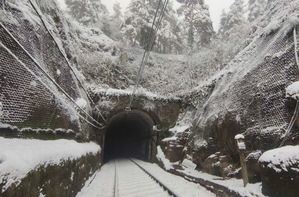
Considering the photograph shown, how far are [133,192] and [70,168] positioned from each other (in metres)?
2.49

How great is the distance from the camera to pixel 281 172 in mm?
4809

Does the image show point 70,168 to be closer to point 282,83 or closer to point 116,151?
point 282,83

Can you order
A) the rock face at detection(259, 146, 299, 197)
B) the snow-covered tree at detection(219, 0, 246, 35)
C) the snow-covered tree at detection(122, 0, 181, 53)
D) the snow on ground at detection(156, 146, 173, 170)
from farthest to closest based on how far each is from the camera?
1. the snow-covered tree at detection(219, 0, 246, 35)
2. the snow-covered tree at detection(122, 0, 181, 53)
3. the snow on ground at detection(156, 146, 173, 170)
4. the rock face at detection(259, 146, 299, 197)

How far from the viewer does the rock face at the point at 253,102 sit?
694 centimetres

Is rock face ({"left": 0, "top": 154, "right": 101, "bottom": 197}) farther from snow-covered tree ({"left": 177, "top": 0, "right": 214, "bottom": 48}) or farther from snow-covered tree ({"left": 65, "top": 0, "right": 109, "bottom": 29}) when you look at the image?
snow-covered tree ({"left": 65, "top": 0, "right": 109, "bottom": 29})

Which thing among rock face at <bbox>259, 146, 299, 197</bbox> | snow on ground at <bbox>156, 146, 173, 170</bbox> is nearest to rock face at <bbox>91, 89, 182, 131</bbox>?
snow on ground at <bbox>156, 146, 173, 170</bbox>

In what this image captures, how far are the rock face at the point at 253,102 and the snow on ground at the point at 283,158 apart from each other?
1432mm

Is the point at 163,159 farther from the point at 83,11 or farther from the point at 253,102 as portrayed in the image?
the point at 83,11

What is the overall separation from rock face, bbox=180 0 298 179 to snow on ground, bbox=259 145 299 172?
4.70ft

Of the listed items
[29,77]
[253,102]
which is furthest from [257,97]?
[29,77]

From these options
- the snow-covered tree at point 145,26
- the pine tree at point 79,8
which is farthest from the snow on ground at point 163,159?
the pine tree at point 79,8

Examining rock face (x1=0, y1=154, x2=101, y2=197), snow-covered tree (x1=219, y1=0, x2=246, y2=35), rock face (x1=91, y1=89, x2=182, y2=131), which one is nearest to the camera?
rock face (x1=0, y1=154, x2=101, y2=197)

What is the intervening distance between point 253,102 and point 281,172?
375 centimetres

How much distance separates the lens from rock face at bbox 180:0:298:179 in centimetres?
694
